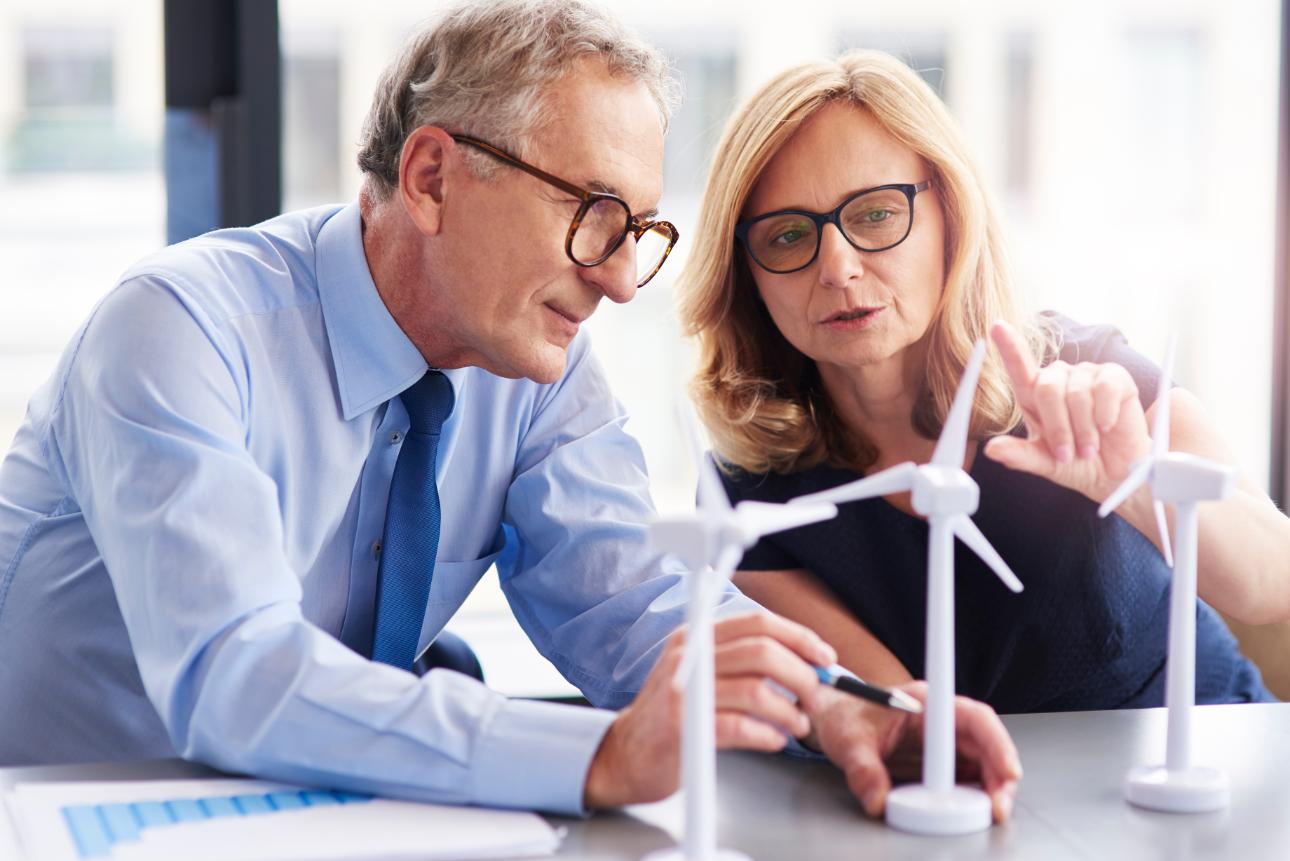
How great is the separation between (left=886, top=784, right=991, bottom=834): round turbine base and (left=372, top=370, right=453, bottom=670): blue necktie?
2.71 ft

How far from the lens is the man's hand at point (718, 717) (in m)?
1.27

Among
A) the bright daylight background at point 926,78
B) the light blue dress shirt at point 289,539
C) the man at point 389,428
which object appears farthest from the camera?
the bright daylight background at point 926,78

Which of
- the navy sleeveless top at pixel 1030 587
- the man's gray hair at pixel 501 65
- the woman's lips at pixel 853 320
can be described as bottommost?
the navy sleeveless top at pixel 1030 587

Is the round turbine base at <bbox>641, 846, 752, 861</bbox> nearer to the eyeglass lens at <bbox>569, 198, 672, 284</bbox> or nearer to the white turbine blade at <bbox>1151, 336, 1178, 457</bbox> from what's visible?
the white turbine blade at <bbox>1151, 336, 1178, 457</bbox>

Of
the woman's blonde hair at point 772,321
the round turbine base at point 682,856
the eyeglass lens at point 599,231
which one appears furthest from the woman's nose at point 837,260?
the round turbine base at point 682,856

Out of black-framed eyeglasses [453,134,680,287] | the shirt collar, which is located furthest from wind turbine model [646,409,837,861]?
the shirt collar

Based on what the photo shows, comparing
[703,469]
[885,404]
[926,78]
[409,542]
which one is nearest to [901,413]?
[885,404]

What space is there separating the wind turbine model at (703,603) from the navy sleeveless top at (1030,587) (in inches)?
43.3

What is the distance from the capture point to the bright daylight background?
315 cm

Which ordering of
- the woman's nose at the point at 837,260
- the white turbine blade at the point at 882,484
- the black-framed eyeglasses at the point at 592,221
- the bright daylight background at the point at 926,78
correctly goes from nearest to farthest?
the white turbine blade at the point at 882,484, the black-framed eyeglasses at the point at 592,221, the woman's nose at the point at 837,260, the bright daylight background at the point at 926,78

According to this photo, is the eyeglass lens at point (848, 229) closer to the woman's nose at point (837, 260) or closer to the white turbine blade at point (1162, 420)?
the woman's nose at point (837, 260)

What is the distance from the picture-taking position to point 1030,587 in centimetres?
219

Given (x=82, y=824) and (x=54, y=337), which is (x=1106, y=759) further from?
(x=54, y=337)

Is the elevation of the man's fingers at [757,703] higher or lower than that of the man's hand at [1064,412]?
lower
